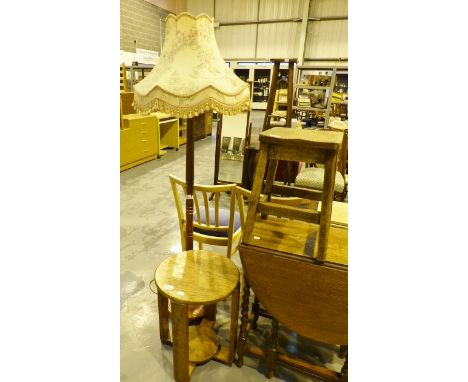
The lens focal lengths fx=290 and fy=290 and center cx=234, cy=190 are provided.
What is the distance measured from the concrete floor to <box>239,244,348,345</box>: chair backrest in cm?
47

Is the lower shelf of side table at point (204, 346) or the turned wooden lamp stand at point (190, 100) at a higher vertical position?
the turned wooden lamp stand at point (190, 100)

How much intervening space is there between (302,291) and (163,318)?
879 millimetres

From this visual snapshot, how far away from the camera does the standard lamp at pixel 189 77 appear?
114 cm

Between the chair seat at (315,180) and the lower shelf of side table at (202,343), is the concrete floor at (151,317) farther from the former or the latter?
the chair seat at (315,180)

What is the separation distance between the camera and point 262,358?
1648 millimetres

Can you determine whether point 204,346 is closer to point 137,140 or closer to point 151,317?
point 151,317

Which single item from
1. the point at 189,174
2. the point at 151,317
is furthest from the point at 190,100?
the point at 151,317

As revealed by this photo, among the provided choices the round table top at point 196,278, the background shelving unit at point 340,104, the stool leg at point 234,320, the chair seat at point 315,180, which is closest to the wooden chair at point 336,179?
the chair seat at point 315,180

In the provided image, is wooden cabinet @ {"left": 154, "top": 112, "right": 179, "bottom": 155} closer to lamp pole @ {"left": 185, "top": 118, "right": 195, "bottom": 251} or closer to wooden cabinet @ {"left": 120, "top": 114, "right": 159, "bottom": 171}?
wooden cabinet @ {"left": 120, "top": 114, "right": 159, "bottom": 171}

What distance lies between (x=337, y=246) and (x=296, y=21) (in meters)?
10.2

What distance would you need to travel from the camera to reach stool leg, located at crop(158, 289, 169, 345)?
1652 mm

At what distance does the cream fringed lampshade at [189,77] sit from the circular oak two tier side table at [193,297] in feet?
2.74
